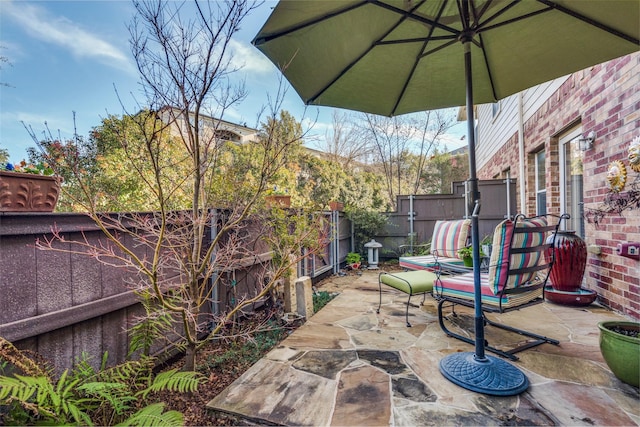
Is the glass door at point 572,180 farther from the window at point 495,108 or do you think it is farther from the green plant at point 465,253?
the window at point 495,108

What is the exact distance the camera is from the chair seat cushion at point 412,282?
312 cm

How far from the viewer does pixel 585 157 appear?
3539 millimetres

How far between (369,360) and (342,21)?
2.46m

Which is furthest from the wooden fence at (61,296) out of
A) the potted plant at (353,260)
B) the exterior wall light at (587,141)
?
the exterior wall light at (587,141)

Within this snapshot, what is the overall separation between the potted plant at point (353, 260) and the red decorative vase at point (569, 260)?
3.40m

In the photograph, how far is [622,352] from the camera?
187 centimetres

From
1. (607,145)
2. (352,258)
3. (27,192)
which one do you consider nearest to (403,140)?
(352,258)

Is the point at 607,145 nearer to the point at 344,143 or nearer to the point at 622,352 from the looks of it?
the point at 622,352

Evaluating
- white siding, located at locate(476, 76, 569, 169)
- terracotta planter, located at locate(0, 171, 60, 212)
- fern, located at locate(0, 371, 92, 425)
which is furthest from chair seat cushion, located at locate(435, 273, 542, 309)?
white siding, located at locate(476, 76, 569, 169)

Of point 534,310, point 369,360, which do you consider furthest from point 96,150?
point 534,310

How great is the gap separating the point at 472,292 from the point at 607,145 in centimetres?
226

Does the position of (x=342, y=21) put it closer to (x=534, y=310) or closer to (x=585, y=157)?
(x=585, y=157)

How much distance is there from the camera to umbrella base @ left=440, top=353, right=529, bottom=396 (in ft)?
6.09

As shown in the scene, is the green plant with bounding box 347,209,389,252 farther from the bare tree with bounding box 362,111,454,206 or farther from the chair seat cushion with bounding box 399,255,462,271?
the bare tree with bounding box 362,111,454,206
